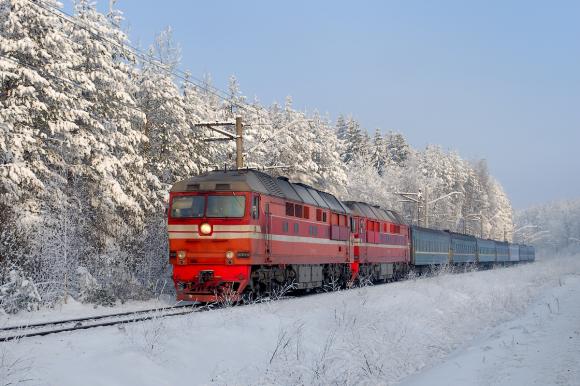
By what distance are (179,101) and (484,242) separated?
3887 cm

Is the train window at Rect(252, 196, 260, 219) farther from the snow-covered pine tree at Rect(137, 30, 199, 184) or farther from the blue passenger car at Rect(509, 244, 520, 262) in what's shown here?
the blue passenger car at Rect(509, 244, 520, 262)

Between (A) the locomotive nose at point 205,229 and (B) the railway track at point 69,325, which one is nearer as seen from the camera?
(B) the railway track at point 69,325

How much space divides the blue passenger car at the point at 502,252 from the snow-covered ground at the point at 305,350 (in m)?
49.7

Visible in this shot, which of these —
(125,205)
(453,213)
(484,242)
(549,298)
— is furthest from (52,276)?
(453,213)

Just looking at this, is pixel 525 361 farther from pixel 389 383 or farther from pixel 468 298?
pixel 468 298

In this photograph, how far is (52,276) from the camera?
58.2 feet

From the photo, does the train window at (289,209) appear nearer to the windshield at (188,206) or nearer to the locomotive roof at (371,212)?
the windshield at (188,206)

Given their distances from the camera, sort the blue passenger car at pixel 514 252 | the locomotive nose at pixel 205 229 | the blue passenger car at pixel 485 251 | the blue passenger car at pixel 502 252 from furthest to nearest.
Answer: the blue passenger car at pixel 514 252 → the blue passenger car at pixel 502 252 → the blue passenger car at pixel 485 251 → the locomotive nose at pixel 205 229

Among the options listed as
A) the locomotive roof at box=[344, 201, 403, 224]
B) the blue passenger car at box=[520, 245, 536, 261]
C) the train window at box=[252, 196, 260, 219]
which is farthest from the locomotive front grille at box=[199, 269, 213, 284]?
the blue passenger car at box=[520, 245, 536, 261]

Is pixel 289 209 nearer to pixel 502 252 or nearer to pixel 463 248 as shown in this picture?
pixel 463 248

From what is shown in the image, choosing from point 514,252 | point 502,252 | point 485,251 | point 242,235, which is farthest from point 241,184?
point 514,252

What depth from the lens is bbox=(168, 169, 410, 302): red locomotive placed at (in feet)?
57.2

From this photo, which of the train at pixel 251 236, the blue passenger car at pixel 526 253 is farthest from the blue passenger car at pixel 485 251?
the train at pixel 251 236

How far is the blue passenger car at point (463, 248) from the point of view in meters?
48.8
